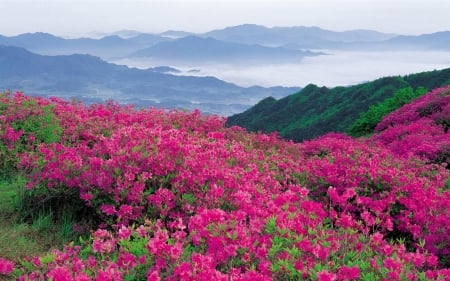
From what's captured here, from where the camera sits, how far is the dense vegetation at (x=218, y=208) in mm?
4047

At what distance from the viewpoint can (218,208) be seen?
5.18 metres

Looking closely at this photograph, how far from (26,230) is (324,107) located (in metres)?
84.3

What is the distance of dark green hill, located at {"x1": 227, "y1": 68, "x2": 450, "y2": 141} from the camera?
73.3 meters

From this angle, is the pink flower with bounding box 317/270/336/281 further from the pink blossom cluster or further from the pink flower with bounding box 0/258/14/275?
the pink blossom cluster

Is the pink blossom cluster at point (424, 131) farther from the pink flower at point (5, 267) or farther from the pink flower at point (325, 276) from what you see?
the pink flower at point (5, 267)

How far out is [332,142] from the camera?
1130cm

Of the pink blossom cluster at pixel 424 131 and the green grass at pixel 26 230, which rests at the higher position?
the pink blossom cluster at pixel 424 131

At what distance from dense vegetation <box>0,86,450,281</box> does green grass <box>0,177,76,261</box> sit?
157 millimetres

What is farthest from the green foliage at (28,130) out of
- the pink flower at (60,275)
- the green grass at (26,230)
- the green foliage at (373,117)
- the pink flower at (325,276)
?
the green foliage at (373,117)

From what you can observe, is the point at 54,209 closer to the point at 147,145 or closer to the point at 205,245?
the point at 147,145

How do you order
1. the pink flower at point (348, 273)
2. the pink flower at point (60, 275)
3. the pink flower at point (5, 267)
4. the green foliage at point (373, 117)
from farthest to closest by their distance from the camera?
the green foliage at point (373, 117) < the pink flower at point (5, 267) < the pink flower at point (348, 273) < the pink flower at point (60, 275)

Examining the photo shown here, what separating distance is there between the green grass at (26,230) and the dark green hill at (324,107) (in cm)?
6088

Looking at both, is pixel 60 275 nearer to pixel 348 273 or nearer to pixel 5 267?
pixel 5 267

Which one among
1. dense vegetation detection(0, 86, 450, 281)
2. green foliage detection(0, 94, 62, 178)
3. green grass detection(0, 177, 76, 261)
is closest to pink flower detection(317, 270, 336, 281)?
dense vegetation detection(0, 86, 450, 281)
